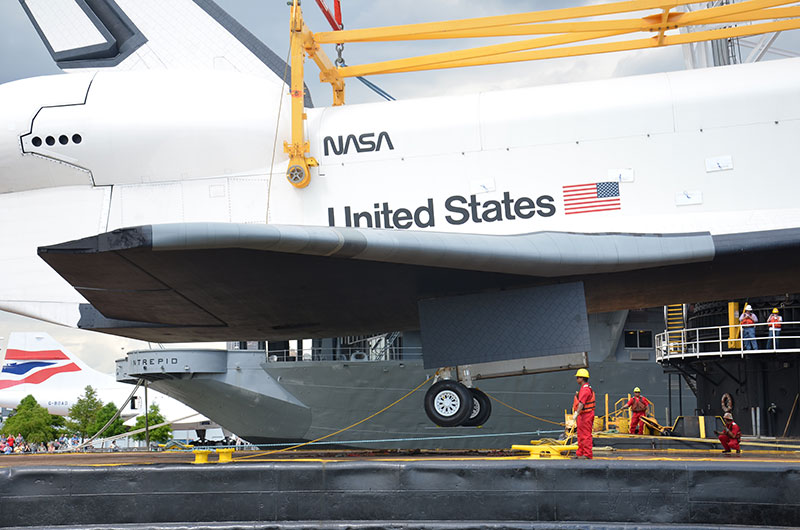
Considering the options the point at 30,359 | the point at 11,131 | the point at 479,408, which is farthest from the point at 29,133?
the point at 30,359

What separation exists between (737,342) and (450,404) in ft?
38.7

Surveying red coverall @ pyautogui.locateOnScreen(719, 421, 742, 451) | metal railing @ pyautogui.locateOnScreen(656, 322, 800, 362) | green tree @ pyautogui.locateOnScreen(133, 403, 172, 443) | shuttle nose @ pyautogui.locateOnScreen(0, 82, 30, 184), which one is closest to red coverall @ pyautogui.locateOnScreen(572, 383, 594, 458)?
red coverall @ pyautogui.locateOnScreen(719, 421, 742, 451)

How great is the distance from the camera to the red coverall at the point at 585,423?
666 centimetres

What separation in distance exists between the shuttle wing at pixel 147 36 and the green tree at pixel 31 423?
130ft

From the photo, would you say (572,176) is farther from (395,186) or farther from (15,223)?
(15,223)

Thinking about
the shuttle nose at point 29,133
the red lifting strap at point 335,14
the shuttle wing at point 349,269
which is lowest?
the shuttle wing at point 349,269

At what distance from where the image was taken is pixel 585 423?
6812 millimetres

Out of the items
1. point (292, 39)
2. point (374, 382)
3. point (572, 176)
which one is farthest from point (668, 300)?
point (374, 382)

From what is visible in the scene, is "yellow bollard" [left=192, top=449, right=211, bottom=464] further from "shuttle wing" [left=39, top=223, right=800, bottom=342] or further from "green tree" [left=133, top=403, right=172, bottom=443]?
"green tree" [left=133, top=403, right=172, bottom=443]

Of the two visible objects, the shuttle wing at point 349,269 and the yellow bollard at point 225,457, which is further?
the yellow bollard at point 225,457

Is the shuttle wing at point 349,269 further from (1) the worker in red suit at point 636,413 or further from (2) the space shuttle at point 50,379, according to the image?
(2) the space shuttle at point 50,379

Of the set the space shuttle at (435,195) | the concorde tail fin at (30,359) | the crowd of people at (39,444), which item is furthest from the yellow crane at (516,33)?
the concorde tail fin at (30,359)

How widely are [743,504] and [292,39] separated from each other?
7.07m

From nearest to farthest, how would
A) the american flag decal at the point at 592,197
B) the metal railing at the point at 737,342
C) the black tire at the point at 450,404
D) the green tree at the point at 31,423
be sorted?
the american flag decal at the point at 592,197 → the black tire at the point at 450,404 → the metal railing at the point at 737,342 → the green tree at the point at 31,423
